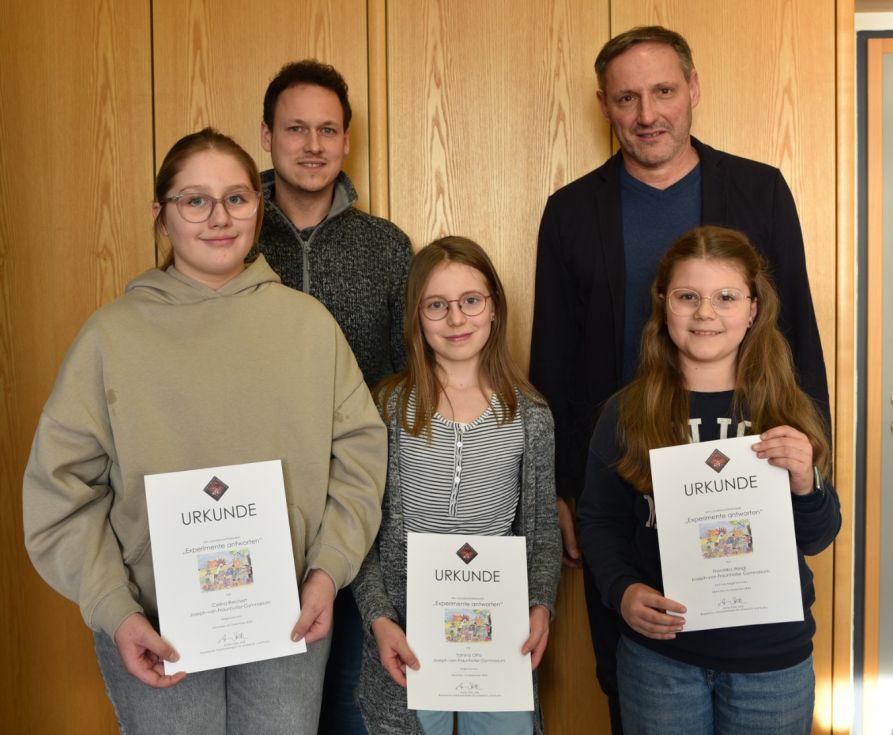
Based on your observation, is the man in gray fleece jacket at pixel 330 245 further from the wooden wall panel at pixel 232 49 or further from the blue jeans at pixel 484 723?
the blue jeans at pixel 484 723

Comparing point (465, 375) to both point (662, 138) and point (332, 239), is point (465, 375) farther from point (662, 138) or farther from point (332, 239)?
point (662, 138)

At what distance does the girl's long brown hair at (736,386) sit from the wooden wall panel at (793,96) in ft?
3.15

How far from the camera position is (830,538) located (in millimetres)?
1641

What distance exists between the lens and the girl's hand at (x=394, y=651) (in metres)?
1.74

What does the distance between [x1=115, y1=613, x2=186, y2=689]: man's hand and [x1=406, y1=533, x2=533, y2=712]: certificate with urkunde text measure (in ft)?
1.66

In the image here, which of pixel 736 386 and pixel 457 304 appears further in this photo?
pixel 457 304

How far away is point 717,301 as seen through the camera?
5.51 ft

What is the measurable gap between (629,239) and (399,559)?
110 centimetres

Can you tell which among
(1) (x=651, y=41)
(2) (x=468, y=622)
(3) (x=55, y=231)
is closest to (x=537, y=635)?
(2) (x=468, y=622)

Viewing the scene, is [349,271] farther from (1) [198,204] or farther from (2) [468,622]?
(2) [468,622]

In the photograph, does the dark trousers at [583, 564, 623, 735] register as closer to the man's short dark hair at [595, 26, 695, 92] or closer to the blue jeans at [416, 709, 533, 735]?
the blue jeans at [416, 709, 533, 735]

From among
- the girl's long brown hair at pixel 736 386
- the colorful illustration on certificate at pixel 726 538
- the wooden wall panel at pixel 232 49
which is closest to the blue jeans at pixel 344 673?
the girl's long brown hair at pixel 736 386

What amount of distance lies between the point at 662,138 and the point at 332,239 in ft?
3.17

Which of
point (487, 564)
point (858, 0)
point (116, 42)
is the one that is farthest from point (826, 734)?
point (116, 42)
